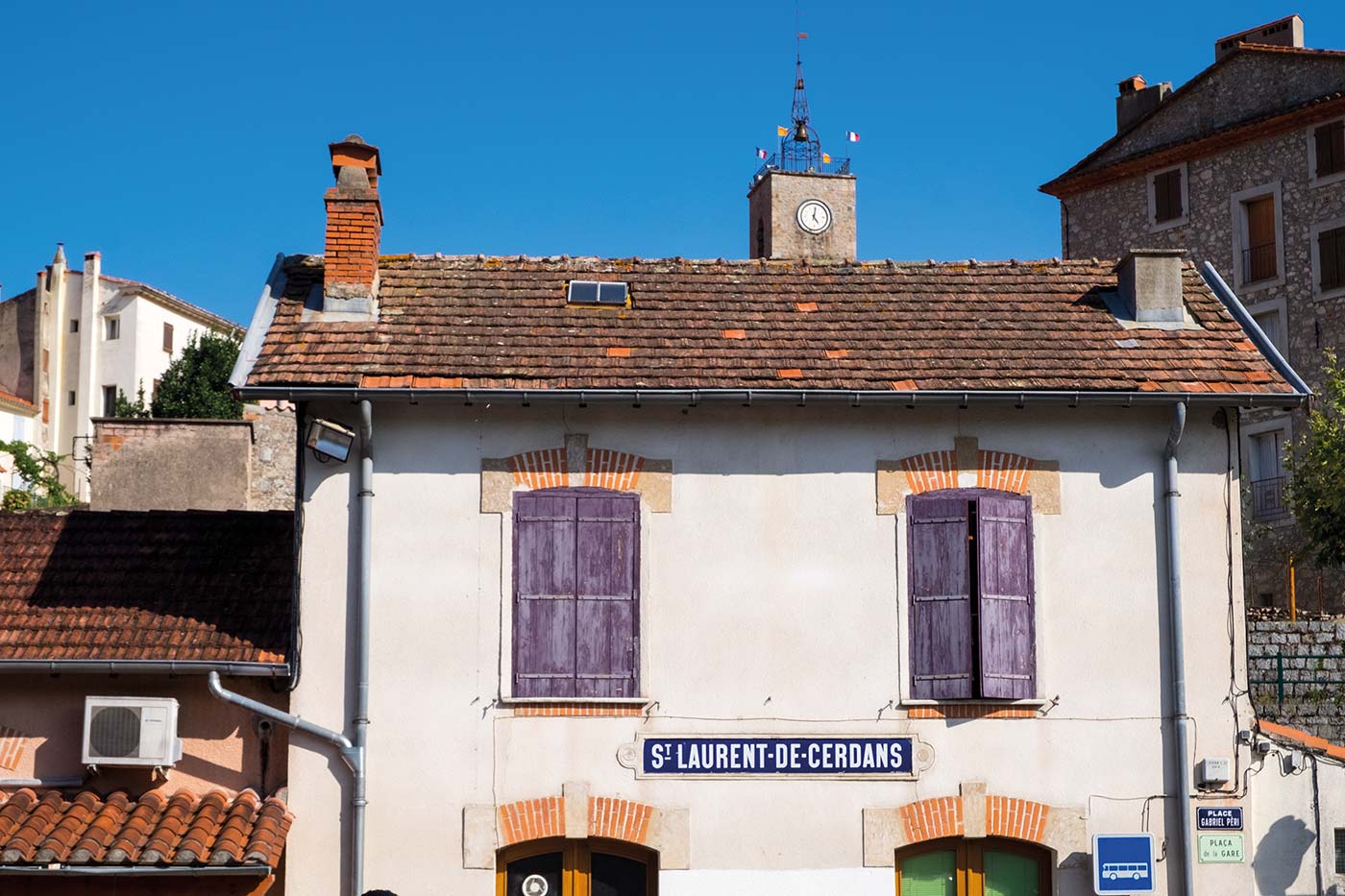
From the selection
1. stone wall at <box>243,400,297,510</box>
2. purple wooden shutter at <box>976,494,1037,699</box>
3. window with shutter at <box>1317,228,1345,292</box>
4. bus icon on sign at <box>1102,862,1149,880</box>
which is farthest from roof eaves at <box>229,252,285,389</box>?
window with shutter at <box>1317,228,1345,292</box>

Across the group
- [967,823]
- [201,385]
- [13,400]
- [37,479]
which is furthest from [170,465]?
[13,400]

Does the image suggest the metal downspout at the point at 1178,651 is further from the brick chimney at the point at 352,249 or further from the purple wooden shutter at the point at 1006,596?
the brick chimney at the point at 352,249

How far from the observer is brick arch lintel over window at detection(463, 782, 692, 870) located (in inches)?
521

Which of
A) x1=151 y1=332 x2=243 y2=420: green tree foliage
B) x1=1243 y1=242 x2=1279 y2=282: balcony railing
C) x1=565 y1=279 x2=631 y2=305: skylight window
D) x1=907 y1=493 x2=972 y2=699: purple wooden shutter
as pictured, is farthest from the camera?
x1=151 y1=332 x2=243 y2=420: green tree foliage

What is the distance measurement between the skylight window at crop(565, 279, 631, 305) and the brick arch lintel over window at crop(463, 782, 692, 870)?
426cm

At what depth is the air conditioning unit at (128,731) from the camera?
12945mm

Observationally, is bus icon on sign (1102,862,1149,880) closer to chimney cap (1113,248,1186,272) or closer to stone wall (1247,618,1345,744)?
chimney cap (1113,248,1186,272)

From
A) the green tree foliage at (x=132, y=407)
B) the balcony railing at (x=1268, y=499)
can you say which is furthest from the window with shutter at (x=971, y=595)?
the green tree foliage at (x=132, y=407)

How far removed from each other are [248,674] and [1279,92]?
97.7 feet

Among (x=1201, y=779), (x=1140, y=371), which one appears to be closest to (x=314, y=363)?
(x=1140, y=371)

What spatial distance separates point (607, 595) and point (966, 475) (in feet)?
10.1

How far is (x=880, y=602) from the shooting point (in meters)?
13.8

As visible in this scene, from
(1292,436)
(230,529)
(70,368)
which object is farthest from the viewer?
(70,368)

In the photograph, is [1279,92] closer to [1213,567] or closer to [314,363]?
[1213,567]
